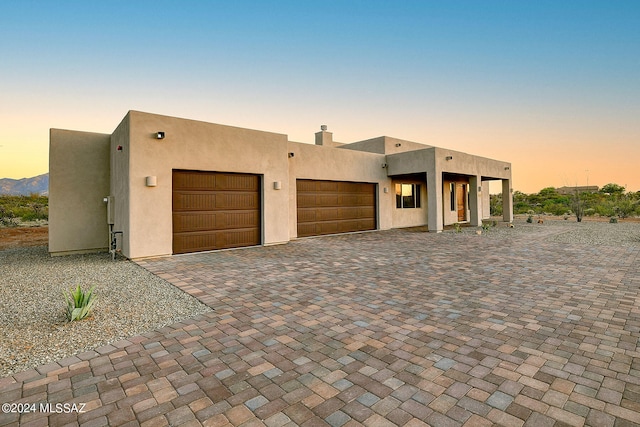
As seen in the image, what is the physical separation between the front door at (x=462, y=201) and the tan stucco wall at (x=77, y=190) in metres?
18.1

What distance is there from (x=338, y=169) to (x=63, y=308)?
9.70 m

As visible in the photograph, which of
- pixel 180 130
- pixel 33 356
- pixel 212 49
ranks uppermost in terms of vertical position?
pixel 212 49

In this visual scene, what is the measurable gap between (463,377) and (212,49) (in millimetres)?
12165

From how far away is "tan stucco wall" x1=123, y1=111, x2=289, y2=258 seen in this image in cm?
709

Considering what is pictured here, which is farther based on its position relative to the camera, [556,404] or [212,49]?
[212,49]

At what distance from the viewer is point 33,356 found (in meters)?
2.61

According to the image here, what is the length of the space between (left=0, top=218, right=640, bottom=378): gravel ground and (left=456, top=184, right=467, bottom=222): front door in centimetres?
1800

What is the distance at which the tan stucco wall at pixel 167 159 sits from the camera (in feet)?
23.3

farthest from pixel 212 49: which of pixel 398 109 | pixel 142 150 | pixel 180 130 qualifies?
pixel 398 109

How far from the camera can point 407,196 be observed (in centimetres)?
1555

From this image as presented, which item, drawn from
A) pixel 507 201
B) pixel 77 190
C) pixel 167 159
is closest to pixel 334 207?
pixel 167 159

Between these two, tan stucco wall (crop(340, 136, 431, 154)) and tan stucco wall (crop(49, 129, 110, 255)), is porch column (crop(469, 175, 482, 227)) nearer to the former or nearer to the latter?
tan stucco wall (crop(340, 136, 431, 154))

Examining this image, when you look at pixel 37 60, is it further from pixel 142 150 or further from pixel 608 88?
pixel 608 88

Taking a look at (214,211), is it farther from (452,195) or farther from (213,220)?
(452,195)
